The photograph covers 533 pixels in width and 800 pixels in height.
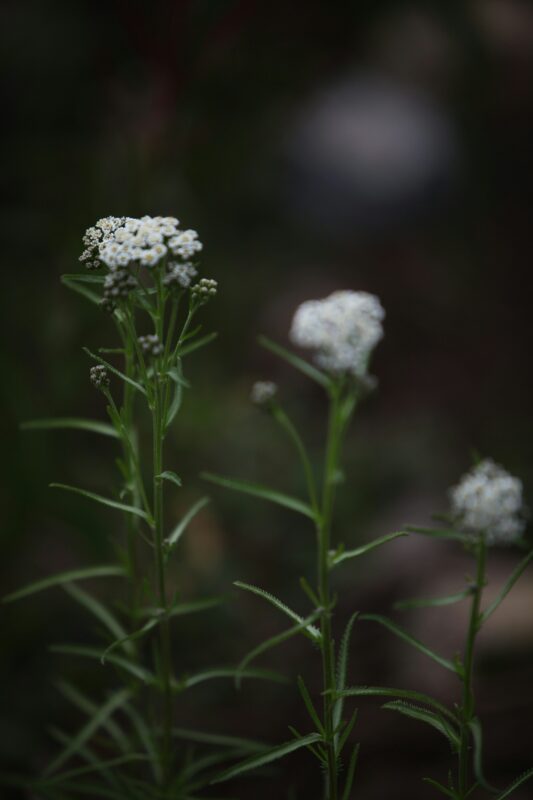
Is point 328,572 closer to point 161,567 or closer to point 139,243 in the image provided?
point 161,567

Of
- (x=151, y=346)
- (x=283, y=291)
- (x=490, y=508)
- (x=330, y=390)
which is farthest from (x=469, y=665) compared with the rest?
(x=283, y=291)

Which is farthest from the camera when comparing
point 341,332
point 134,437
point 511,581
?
point 134,437

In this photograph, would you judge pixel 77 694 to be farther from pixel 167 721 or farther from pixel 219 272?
pixel 219 272

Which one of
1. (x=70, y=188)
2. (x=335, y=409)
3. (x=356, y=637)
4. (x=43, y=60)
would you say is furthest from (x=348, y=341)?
(x=43, y=60)

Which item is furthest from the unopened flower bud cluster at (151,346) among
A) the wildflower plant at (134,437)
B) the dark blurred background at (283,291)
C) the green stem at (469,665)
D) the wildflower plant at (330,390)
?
the green stem at (469,665)

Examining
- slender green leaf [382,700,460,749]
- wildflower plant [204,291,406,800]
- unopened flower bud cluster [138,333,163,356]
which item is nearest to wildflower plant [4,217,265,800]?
unopened flower bud cluster [138,333,163,356]

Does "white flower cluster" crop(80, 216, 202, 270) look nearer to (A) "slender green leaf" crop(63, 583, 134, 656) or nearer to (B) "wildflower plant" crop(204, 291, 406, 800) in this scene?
(B) "wildflower plant" crop(204, 291, 406, 800)
